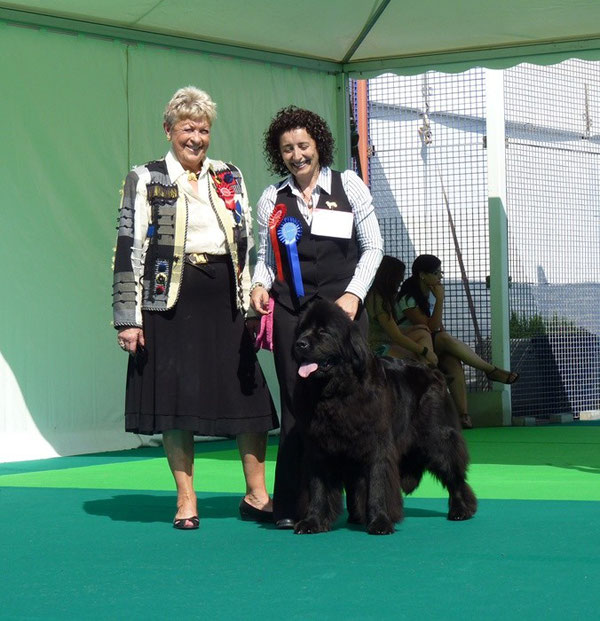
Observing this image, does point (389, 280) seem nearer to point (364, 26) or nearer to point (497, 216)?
point (497, 216)

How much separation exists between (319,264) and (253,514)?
1211 mm

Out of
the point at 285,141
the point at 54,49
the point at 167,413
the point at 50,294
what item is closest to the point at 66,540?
the point at 167,413

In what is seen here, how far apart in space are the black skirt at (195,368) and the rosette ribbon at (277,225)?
9.2 inches

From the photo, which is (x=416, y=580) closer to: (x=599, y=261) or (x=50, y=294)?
(x=50, y=294)

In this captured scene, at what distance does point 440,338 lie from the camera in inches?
402

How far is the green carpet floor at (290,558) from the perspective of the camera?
3.51 m

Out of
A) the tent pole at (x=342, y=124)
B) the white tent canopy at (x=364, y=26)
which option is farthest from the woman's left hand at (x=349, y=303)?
the tent pole at (x=342, y=124)

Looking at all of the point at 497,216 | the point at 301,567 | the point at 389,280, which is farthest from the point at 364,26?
the point at 301,567

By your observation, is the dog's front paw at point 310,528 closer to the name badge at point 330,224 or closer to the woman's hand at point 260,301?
the woman's hand at point 260,301

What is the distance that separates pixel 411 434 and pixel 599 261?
6.61 m

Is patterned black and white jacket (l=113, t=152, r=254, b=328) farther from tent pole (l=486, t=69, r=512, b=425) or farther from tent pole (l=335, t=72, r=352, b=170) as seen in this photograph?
tent pole (l=486, t=69, r=512, b=425)

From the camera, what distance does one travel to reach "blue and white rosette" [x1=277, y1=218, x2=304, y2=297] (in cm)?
Result: 503

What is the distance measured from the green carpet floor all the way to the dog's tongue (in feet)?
2.19

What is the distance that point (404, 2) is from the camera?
26.9 ft
